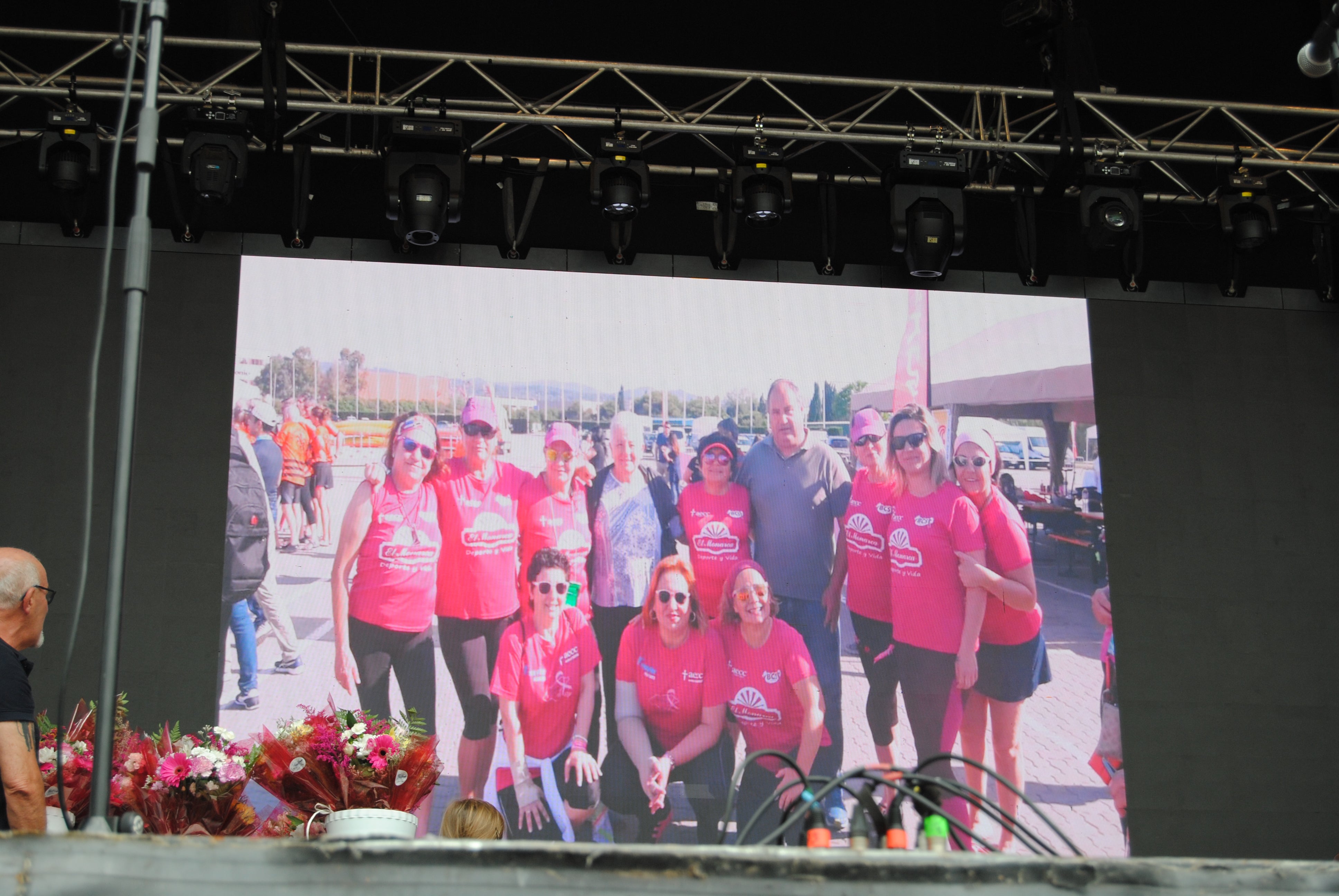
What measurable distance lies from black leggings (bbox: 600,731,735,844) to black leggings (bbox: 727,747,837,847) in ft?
0.32

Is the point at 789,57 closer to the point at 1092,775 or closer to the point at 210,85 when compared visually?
the point at 210,85

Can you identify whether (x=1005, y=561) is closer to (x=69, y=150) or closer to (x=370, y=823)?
(x=370, y=823)

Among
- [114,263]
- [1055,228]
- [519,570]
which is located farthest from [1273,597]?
[114,263]

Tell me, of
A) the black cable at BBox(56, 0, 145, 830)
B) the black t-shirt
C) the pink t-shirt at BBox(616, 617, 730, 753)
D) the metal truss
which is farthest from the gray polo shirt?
the black cable at BBox(56, 0, 145, 830)

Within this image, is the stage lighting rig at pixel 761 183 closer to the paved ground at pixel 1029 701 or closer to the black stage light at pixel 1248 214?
the paved ground at pixel 1029 701

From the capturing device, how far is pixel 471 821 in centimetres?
288

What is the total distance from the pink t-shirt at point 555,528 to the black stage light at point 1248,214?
11.6ft

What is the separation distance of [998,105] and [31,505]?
17.4ft

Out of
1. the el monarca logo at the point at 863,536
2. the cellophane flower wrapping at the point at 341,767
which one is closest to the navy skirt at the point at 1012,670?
the el monarca logo at the point at 863,536

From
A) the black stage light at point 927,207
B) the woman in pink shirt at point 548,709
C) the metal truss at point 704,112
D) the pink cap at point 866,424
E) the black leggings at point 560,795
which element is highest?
the metal truss at point 704,112

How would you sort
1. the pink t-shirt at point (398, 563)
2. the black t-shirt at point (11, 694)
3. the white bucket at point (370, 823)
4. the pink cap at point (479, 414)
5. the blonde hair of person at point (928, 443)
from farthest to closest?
the blonde hair of person at point (928, 443) → the pink cap at point (479, 414) → the pink t-shirt at point (398, 563) → the white bucket at point (370, 823) → the black t-shirt at point (11, 694)

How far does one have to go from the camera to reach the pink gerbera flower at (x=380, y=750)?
9.42 feet

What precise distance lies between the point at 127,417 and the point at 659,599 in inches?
156

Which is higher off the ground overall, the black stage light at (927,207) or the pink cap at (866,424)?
the black stage light at (927,207)
